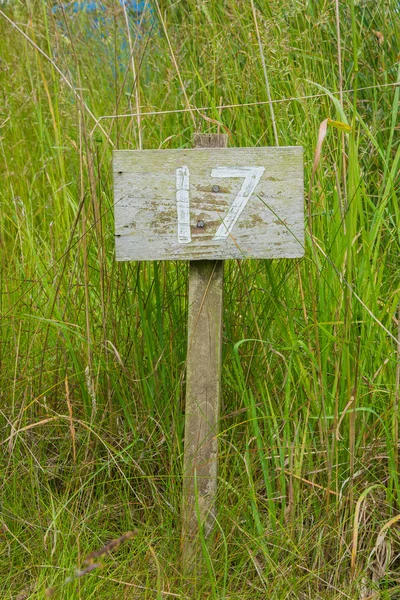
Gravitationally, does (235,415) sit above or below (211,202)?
below

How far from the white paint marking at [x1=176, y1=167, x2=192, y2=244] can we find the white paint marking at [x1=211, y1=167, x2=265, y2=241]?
6 centimetres

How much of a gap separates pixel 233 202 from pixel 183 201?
10 centimetres

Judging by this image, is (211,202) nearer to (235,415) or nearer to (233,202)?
(233,202)

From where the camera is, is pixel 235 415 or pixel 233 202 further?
pixel 235 415

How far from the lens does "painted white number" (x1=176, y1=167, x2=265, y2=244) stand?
1.56 meters

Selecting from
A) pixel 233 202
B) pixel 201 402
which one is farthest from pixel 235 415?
pixel 233 202

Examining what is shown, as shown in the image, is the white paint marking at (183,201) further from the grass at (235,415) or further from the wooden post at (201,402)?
the grass at (235,415)

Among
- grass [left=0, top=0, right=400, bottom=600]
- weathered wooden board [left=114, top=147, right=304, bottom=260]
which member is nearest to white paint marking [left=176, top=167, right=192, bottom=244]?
weathered wooden board [left=114, top=147, right=304, bottom=260]

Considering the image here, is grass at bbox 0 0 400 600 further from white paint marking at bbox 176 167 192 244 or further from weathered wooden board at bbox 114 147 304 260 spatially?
white paint marking at bbox 176 167 192 244

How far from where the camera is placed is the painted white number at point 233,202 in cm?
156

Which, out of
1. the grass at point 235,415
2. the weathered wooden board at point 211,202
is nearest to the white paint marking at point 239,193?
the weathered wooden board at point 211,202

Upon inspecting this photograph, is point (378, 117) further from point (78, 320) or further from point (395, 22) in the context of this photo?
point (78, 320)

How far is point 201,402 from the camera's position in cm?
167

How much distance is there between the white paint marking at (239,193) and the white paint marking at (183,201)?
60 mm
